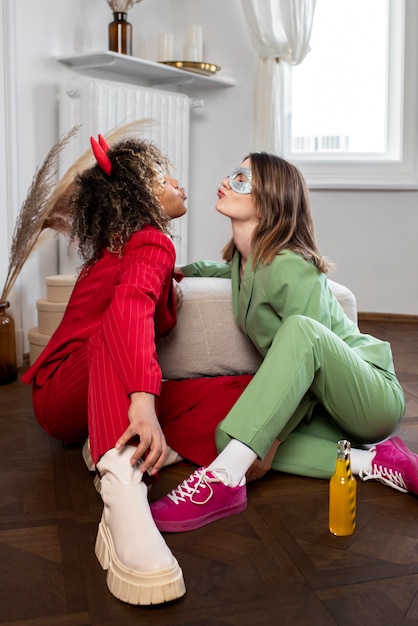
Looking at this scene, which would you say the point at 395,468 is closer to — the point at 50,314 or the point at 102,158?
the point at 102,158

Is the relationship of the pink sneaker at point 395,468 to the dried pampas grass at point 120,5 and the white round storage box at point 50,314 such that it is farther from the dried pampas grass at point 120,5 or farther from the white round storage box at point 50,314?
the dried pampas grass at point 120,5

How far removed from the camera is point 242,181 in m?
2.09

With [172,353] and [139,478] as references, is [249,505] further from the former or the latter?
[172,353]

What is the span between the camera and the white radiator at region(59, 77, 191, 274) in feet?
11.7

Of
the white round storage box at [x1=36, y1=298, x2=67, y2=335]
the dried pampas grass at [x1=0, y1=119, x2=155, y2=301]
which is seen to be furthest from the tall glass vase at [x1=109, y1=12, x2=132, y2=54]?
the white round storage box at [x1=36, y1=298, x2=67, y2=335]

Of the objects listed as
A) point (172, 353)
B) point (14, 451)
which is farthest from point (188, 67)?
point (14, 451)

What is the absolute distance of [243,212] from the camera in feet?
6.86

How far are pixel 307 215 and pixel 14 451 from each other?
108 centimetres

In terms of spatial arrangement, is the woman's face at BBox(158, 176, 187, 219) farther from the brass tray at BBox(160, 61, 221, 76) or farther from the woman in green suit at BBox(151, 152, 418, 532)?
the brass tray at BBox(160, 61, 221, 76)

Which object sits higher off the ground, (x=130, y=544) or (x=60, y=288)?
(x=60, y=288)

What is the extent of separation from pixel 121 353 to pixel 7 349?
1592 millimetres

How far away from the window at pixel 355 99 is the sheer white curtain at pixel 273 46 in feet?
0.35

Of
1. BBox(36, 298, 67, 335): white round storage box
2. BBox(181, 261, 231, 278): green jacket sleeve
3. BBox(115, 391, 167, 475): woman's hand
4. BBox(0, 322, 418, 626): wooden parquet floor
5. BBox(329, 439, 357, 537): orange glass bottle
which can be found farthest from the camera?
BBox(36, 298, 67, 335): white round storage box

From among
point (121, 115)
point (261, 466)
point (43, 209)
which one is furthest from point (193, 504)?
point (121, 115)
